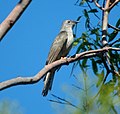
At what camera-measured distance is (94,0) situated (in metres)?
3.29

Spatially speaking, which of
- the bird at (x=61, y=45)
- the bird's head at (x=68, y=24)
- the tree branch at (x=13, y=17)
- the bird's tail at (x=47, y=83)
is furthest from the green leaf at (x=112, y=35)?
the bird's head at (x=68, y=24)

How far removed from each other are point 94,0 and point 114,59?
2.04 ft

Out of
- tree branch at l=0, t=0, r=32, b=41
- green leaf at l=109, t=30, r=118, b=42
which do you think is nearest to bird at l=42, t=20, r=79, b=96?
green leaf at l=109, t=30, r=118, b=42

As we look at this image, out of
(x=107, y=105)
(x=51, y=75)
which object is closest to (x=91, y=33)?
(x=51, y=75)

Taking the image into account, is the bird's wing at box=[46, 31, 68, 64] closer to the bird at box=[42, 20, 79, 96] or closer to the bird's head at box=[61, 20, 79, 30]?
the bird at box=[42, 20, 79, 96]

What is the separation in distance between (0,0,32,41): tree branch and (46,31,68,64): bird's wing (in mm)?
2279

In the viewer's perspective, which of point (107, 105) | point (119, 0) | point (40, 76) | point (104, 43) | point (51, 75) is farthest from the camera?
point (51, 75)

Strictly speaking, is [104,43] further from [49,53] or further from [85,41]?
[49,53]

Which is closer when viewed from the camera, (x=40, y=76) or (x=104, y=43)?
(x=40, y=76)

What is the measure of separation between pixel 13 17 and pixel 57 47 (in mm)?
2748

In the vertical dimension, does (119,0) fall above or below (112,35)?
above

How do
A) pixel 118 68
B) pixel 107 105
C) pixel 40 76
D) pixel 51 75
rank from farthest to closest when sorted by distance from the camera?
1. pixel 51 75
2. pixel 118 68
3. pixel 40 76
4. pixel 107 105

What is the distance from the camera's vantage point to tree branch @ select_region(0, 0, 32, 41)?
192 centimetres

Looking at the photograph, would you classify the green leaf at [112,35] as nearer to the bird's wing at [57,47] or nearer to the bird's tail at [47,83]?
the bird's tail at [47,83]
